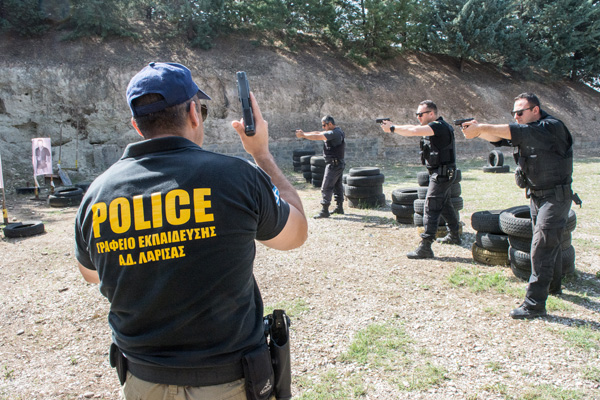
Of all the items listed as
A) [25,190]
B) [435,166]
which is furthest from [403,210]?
[25,190]

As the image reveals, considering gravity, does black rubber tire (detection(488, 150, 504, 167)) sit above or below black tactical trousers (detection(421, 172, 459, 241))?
above

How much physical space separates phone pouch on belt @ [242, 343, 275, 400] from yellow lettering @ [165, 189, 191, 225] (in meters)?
0.54

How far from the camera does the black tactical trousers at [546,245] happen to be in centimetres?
428

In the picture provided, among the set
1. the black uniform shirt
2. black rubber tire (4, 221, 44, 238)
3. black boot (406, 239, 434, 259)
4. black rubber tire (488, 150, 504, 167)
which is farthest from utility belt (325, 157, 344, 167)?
the black uniform shirt

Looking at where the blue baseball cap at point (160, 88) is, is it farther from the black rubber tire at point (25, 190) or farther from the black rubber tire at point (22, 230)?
the black rubber tire at point (25, 190)

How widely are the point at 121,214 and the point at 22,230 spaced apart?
28.8 ft

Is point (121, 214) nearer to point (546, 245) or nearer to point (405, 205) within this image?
point (546, 245)

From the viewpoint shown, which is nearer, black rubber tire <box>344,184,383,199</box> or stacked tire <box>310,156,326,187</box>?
black rubber tire <box>344,184,383,199</box>

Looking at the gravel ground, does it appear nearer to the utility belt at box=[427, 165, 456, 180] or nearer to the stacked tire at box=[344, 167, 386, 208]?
the utility belt at box=[427, 165, 456, 180]

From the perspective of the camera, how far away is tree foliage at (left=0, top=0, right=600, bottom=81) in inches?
870

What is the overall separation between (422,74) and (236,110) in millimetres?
13054

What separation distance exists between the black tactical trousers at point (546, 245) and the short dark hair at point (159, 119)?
4.08 m

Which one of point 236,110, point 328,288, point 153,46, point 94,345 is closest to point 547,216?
point 328,288

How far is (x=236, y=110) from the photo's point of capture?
67.8ft
